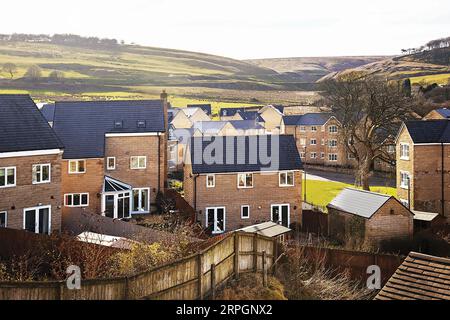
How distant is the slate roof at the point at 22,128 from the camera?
3275 centimetres

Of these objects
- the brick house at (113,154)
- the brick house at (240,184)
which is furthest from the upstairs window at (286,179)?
the brick house at (113,154)

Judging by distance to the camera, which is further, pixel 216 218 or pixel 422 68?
pixel 422 68

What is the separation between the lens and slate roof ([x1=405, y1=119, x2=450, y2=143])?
46312mm

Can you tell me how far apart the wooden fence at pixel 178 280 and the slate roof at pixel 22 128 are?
60.2 feet

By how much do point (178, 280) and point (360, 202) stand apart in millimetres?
25707

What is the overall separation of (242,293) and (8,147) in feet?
66.3

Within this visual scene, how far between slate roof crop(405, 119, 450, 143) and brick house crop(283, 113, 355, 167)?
1598 inches

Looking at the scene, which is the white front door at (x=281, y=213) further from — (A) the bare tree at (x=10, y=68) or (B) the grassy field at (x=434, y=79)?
(A) the bare tree at (x=10, y=68)

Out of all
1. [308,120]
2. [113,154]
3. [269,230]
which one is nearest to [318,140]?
[308,120]

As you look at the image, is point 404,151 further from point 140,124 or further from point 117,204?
point 117,204

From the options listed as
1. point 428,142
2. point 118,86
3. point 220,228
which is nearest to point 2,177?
point 220,228

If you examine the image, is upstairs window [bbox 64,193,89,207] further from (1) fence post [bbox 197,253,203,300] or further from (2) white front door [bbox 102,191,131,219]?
(1) fence post [bbox 197,253,203,300]

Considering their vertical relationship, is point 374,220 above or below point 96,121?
below

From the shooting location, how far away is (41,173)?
3356 cm
